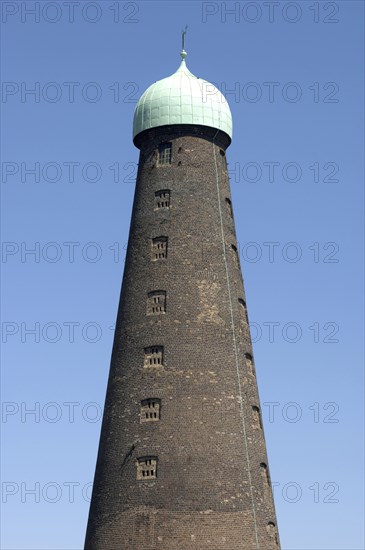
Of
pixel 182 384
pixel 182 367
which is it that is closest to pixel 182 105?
pixel 182 367

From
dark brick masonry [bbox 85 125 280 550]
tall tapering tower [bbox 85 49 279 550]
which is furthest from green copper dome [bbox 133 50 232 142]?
dark brick masonry [bbox 85 125 280 550]

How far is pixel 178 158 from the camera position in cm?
5188

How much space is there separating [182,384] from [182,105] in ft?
42.3

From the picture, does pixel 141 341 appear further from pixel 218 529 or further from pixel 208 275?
pixel 218 529

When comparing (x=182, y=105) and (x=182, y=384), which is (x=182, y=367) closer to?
(x=182, y=384)

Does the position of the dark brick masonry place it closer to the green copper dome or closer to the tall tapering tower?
the tall tapering tower

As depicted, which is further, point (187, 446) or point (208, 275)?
point (208, 275)

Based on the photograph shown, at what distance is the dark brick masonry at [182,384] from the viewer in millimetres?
46125

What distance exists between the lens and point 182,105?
52156 millimetres

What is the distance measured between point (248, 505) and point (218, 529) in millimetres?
1842

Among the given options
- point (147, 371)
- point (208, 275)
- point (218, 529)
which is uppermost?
point (208, 275)

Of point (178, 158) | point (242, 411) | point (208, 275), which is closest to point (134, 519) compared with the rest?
point (242, 411)

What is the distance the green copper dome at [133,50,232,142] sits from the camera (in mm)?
52125

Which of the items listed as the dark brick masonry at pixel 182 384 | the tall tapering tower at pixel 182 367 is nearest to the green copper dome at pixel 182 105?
the tall tapering tower at pixel 182 367
